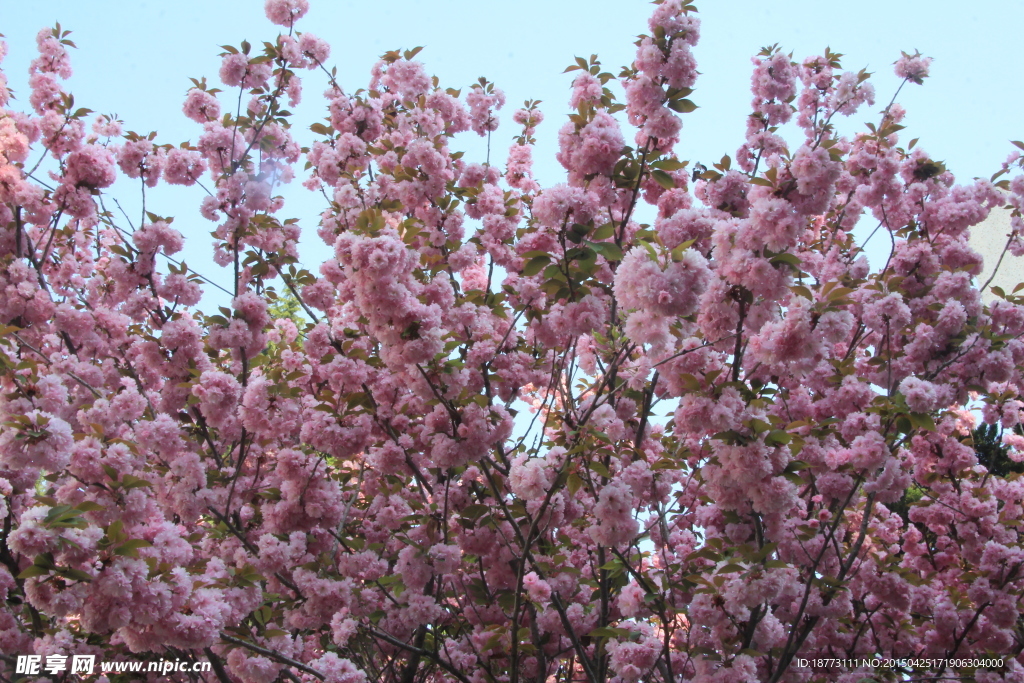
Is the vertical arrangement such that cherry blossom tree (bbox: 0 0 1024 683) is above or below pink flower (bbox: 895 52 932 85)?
below

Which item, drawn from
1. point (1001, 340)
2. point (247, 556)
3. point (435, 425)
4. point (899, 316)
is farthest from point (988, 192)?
point (247, 556)

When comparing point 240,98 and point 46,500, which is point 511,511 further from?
point 240,98

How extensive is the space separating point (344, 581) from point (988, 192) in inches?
177

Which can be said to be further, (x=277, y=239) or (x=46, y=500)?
(x=277, y=239)

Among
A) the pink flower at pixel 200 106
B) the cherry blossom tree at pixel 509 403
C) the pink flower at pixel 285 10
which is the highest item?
the pink flower at pixel 285 10

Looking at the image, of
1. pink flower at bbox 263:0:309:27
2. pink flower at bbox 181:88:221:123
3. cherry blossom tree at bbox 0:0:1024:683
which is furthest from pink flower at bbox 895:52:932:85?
pink flower at bbox 181:88:221:123

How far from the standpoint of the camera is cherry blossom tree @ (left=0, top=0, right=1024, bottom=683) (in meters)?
2.50

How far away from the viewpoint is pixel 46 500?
7.81ft

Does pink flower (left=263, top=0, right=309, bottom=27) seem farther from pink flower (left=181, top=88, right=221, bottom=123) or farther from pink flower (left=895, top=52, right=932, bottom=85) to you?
pink flower (left=895, top=52, right=932, bottom=85)

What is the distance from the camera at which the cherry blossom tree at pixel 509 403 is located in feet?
8.20

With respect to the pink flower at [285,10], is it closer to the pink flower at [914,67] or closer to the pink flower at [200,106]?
the pink flower at [200,106]

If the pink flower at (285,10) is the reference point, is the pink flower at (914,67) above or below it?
below

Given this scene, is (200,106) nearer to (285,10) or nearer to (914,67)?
(285,10)

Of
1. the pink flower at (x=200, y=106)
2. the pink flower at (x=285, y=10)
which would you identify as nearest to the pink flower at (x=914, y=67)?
the pink flower at (x=285, y=10)
